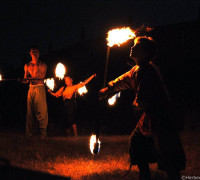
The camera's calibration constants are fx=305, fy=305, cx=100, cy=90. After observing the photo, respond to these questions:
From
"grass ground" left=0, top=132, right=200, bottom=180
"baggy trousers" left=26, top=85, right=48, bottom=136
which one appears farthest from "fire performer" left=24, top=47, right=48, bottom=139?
"grass ground" left=0, top=132, right=200, bottom=180

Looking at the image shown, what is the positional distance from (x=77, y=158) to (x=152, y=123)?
A: 256cm

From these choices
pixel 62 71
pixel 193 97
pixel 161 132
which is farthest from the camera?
pixel 193 97

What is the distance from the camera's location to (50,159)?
5.70m

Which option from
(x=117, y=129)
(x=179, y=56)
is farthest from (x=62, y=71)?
(x=179, y=56)

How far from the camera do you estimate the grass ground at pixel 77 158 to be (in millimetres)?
4805

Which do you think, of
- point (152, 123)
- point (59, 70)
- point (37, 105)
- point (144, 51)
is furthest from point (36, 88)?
point (152, 123)

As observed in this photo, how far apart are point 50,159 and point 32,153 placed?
59 centimetres

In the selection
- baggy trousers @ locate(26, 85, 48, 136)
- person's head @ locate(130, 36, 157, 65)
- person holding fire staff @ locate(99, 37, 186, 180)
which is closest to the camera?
person holding fire staff @ locate(99, 37, 186, 180)

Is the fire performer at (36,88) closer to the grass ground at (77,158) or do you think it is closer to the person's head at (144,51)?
the grass ground at (77,158)

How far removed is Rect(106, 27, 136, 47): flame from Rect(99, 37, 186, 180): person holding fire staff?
600mm

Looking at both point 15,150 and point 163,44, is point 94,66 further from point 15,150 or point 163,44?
point 15,150

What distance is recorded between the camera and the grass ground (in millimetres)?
4805

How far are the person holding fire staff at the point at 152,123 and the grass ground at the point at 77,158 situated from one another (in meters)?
0.96

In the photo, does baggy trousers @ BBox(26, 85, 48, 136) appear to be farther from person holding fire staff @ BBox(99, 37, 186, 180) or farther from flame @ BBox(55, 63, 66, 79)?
person holding fire staff @ BBox(99, 37, 186, 180)
